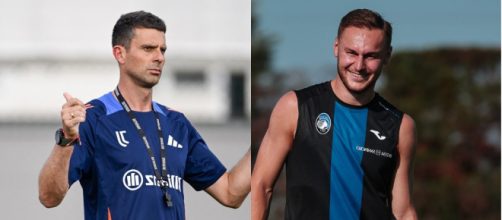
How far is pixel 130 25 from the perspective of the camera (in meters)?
4.84

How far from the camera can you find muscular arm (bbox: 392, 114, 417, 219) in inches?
206

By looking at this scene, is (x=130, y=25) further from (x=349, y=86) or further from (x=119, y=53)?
(x=349, y=86)

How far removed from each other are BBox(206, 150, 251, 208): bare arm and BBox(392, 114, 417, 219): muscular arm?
72 cm

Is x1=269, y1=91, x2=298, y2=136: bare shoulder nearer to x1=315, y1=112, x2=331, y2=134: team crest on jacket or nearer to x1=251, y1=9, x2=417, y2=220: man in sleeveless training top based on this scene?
x1=251, y1=9, x2=417, y2=220: man in sleeveless training top

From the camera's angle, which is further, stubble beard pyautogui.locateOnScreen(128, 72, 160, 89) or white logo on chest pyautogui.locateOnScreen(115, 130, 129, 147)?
stubble beard pyautogui.locateOnScreen(128, 72, 160, 89)

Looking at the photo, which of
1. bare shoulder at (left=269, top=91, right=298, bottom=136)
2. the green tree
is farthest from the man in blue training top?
the green tree

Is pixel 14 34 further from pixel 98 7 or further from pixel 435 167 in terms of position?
pixel 435 167

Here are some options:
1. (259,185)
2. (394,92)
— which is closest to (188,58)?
(259,185)

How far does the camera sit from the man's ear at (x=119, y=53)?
4.85m

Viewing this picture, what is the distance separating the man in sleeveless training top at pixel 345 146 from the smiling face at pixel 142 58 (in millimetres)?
669

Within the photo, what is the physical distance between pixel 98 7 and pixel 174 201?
100cm

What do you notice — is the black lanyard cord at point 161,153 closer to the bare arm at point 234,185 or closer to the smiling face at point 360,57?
the bare arm at point 234,185

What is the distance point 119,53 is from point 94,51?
23cm

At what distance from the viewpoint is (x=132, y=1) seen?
505 cm
